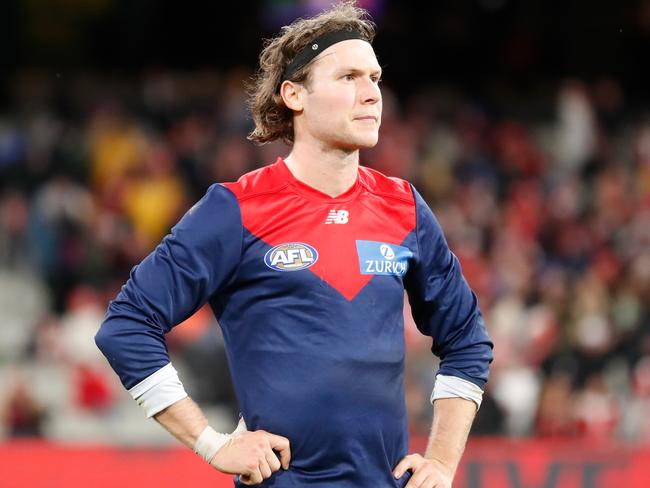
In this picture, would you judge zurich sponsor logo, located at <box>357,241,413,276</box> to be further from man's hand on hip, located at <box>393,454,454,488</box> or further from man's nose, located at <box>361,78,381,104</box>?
man's hand on hip, located at <box>393,454,454,488</box>

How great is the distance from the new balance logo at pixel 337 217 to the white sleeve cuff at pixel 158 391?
0.66 metres

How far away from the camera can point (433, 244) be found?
13.0ft

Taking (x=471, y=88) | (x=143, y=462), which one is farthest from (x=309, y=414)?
(x=471, y=88)

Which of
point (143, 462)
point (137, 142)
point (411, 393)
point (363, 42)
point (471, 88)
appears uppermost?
point (471, 88)

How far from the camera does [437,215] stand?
42.6 feet

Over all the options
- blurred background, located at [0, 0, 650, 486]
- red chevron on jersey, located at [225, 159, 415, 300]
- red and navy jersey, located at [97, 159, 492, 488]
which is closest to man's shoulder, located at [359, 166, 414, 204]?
red chevron on jersey, located at [225, 159, 415, 300]

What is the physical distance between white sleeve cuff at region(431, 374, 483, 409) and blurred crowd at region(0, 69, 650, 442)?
5.05 metres

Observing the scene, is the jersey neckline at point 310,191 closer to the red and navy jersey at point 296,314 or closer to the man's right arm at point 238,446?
the red and navy jersey at point 296,314

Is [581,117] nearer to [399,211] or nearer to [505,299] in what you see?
[505,299]

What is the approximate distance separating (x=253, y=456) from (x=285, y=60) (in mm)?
1240

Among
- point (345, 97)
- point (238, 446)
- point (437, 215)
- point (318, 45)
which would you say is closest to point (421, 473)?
point (238, 446)

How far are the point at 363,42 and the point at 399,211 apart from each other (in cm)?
53

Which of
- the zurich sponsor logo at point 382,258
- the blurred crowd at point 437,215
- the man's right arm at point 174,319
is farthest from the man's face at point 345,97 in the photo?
the blurred crowd at point 437,215

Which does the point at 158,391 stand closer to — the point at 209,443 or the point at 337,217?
the point at 209,443
